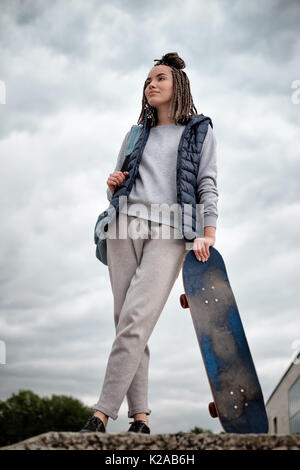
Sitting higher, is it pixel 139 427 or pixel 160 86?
pixel 160 86

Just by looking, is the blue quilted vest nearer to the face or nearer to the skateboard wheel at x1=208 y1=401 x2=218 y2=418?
the face

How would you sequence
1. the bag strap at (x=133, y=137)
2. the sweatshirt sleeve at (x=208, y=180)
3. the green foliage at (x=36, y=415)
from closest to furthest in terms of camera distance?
1. the sweatshirt sleeve at (x=208, y=180)
2. the bag strap at (x=133, y=137)
3. the green foliage at (x=36, y=415)

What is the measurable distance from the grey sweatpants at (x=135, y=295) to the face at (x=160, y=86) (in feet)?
3.49

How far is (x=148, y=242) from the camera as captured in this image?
349cm

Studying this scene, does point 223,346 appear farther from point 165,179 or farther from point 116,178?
point 116,178

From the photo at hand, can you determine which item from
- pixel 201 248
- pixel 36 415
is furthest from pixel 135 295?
pixel 36 415

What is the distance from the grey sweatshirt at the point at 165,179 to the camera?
11.7 ft

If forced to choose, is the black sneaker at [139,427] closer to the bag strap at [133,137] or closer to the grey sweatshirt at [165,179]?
the grey sweatshirt at [165,179]

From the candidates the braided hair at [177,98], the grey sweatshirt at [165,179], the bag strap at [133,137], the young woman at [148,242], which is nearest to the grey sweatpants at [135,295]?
the young woman at [148,242]

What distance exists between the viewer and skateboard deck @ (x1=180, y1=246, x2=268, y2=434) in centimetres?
323

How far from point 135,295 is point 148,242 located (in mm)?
426

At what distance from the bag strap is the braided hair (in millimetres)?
118

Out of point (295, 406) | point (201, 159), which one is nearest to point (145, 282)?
point (201, 159)

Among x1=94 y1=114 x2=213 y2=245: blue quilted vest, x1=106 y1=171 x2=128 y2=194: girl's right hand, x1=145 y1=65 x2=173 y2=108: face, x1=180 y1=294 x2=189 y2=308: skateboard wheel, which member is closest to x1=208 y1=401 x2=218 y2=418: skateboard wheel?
x1=180 y1=294 x2=189 y2=308: skateboard wheel
